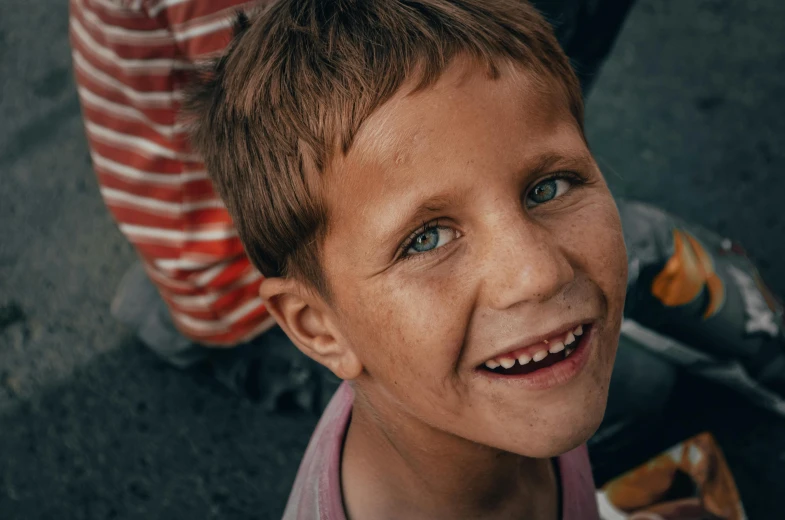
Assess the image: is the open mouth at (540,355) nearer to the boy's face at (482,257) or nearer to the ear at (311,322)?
the boy's face at (482,257)

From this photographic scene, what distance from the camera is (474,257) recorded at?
1.03 meters

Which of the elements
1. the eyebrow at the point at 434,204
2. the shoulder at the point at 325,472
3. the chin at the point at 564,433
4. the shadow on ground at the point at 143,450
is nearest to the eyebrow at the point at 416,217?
the eyebrow at the point at 434,204

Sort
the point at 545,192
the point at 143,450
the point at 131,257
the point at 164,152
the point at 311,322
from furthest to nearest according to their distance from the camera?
the point at 131,257, the point at 143,450, the point at 164,152, the point at 311,322, the point at 545,192

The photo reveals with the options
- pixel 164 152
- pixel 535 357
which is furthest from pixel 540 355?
Answer: pixel 164 152

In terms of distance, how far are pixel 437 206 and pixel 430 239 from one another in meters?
0.06

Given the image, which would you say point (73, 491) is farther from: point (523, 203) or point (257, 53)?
point (523, 203)

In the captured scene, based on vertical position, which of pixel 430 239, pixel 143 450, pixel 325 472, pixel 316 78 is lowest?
Result: pixel 143 450

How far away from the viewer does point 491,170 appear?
3.34ft

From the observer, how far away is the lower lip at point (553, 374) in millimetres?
1086

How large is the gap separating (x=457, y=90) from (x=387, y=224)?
0.20 metres

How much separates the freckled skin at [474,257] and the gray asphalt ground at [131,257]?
879 mm

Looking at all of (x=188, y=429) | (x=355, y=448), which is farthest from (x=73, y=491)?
(x=355, y=448)

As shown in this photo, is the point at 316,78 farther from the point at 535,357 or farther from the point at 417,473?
the point at 417,473

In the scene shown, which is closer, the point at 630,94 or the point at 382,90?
the point at 382,90
